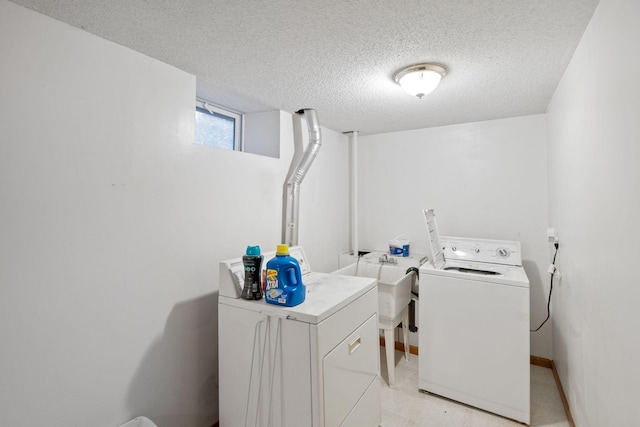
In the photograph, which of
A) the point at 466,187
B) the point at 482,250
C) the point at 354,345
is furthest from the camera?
the point at 466,187

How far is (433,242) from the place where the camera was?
2.52 metres

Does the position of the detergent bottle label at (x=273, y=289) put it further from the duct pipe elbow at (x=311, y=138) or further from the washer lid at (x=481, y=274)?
the washer lid at (x=481, y=274)

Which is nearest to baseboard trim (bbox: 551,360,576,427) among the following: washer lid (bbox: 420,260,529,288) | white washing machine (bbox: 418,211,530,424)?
white washing machine (bbox: 418,211,530,424)

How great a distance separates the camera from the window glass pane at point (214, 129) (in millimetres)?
2240

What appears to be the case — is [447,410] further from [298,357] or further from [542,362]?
[298,357]

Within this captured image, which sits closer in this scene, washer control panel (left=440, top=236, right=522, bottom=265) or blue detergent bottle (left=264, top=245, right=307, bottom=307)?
blue detergent bottle (left=264, top=245, right=307, bottom=307)

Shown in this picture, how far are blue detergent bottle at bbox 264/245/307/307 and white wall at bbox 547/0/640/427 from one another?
1222mm

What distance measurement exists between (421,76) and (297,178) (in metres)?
1.15

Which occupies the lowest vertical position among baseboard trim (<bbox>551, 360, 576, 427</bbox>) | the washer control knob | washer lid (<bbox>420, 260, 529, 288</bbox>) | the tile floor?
the tile floor

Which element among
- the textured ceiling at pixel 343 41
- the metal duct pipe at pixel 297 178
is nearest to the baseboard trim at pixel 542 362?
the textured ceiling at pixel 343 41

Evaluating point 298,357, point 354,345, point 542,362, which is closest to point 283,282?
point 298,357

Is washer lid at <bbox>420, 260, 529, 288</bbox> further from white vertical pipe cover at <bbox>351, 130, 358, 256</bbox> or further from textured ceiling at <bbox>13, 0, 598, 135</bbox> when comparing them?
textured ceiling at <bbox>13, 0, 598, 135</bbox>

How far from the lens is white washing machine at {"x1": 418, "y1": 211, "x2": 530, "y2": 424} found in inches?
77.8

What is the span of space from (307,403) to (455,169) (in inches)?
96.4
